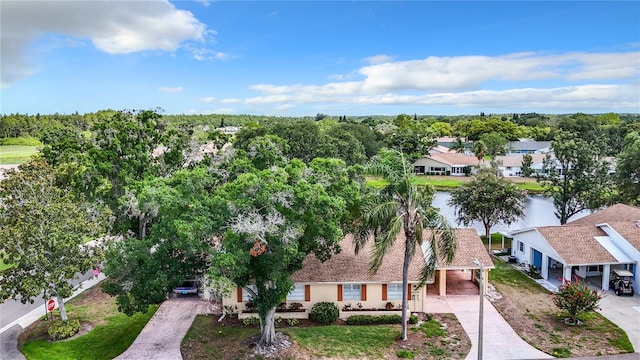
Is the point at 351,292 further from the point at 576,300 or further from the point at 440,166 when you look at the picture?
the point at 440,166

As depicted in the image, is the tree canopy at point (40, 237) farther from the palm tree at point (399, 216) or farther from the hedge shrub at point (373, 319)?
the palm tree at point (399, 216)

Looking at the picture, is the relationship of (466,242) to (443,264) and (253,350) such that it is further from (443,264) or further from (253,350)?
(253,350)

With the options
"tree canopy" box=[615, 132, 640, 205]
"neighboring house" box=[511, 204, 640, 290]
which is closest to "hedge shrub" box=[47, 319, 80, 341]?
"neighboring house" box=[511, 204, 640, 290]

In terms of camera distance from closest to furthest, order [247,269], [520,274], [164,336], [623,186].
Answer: [247,269] < [164,336] < [520,274] < [623,186]

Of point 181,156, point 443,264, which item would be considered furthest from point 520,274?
point 181,156

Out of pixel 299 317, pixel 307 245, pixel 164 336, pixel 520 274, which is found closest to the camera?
pixel 307 245

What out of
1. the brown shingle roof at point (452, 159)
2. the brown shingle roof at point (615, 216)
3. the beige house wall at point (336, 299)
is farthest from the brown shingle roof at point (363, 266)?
the brown shingle roof at point (452, 159)

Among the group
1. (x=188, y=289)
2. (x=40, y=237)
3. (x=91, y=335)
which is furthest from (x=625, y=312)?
(x=40, y=237)

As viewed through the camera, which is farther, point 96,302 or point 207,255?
point 96,302
